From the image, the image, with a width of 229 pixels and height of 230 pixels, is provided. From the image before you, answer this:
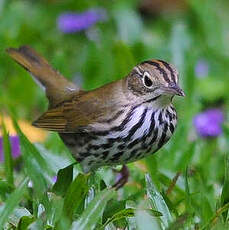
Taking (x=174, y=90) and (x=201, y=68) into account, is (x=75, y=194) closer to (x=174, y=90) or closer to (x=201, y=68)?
(x=174, y=90)

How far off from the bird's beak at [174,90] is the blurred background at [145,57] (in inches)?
24.6

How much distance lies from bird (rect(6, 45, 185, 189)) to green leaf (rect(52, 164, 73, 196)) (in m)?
0.13

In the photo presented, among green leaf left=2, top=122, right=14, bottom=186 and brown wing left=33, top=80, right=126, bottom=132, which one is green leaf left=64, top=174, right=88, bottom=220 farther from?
green leaf left=2, top=122, right=14, bottom=186

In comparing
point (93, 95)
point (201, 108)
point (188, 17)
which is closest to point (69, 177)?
point (93, 95)

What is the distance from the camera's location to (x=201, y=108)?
701 cm

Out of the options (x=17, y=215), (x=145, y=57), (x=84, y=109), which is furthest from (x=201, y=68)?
(x=17, y=215)

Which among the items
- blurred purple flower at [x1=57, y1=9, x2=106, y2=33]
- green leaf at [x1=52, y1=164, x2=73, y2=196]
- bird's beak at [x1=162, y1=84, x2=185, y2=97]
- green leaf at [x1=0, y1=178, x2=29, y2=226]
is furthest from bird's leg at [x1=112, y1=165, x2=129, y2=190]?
blurred purple flower at [x1=57, y1=9, x2=106, y2=33]

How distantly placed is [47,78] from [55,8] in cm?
289

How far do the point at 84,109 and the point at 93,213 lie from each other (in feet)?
3.87

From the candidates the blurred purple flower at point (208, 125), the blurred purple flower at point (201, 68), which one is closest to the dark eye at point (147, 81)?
the blurred purple flower at point (208, 125)

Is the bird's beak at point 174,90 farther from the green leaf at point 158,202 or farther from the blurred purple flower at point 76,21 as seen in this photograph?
the blurred purple flower at point 76,21

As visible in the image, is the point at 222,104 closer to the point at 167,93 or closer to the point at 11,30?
the point at 11,30

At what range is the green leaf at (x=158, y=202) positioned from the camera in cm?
442

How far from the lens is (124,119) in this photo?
15.8 feet
